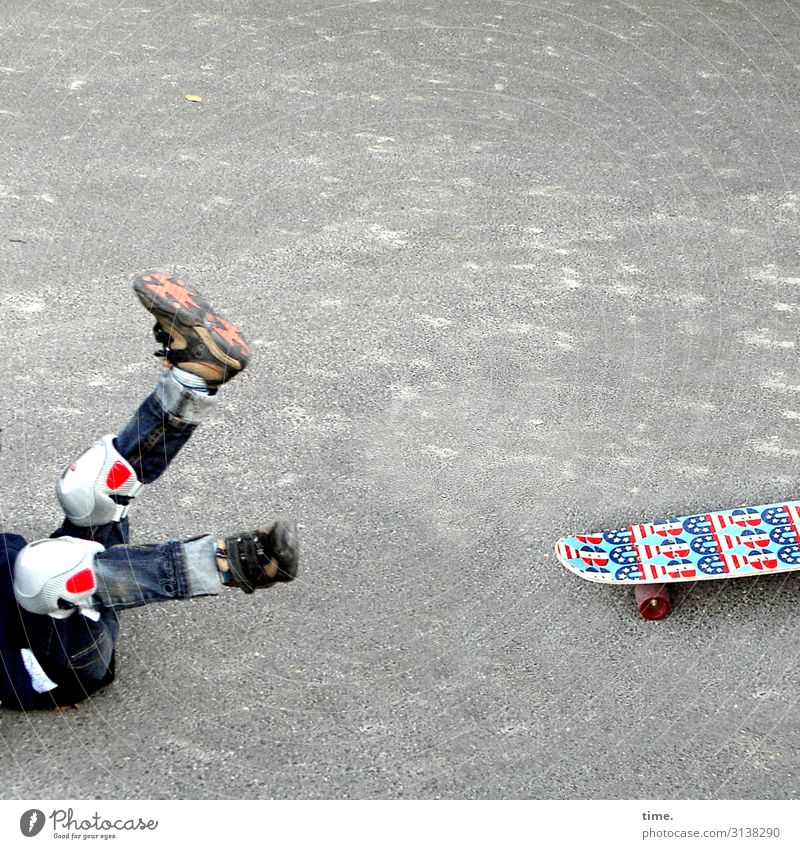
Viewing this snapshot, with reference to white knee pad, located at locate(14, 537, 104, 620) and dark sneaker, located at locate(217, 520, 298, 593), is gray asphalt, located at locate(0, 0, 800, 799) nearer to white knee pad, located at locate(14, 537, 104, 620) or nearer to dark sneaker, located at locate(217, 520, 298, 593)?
white knee pad, located at locate(14, 537, 104, 620)

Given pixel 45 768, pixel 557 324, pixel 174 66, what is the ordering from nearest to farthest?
pixel 45 768 < pixel 557 324 < pixel 174 66

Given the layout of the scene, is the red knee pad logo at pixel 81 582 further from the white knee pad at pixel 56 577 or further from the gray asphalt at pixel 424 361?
the gray asphalt at pixel 424 361

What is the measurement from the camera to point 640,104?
267 inches

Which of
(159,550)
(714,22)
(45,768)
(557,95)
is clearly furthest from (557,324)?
(714,22)

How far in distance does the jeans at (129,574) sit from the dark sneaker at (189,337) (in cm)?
8

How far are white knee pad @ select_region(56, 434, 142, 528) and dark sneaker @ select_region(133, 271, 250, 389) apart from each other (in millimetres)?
355

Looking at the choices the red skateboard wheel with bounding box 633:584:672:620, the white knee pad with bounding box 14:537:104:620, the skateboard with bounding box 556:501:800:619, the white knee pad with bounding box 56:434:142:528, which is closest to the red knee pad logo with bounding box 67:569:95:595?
the white knee pad with bounding box 14:537:104:620

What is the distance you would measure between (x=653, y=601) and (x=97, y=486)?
1953mm

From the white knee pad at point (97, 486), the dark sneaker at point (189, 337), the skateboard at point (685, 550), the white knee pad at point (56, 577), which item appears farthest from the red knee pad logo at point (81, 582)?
the skateboard at point (685, 550)

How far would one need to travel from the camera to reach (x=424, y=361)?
497cm

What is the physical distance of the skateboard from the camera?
385cm

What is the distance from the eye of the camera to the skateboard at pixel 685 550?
3846 mm
